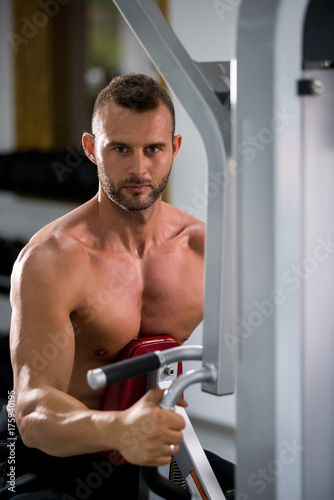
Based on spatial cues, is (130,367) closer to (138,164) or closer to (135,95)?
(138,164)

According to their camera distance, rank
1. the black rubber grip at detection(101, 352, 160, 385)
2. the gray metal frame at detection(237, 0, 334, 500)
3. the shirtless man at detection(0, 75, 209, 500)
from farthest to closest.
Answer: the shirtless man at detection(0, 75, 209, 500) → the black rubber grip at detection(101, 352, 160, 385) → the gray metal frame at detection(237, 0, 334, 500)

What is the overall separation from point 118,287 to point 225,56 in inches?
51.0

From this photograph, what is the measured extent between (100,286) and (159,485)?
52 cm

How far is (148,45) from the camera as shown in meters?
0.97

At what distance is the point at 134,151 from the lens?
127cm

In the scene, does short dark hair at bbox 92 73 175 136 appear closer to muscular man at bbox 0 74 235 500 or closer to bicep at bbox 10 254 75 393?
muscular man at bbox 0 74 235 500

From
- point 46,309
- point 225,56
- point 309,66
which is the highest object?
point 225,56

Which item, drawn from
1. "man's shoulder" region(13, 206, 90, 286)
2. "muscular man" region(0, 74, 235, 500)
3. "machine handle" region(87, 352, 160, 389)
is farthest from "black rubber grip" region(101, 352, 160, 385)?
"man's shoulder" region(13, 206, 90, 286)

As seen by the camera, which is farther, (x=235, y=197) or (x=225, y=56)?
(x=225, y=56)

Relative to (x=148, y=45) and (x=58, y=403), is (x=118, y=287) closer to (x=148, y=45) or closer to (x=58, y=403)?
(x=58, y=403)

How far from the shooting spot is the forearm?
96 centimetres

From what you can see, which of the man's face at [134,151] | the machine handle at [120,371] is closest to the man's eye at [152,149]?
the man's face at [134,151]

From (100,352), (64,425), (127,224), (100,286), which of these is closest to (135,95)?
(127,224)

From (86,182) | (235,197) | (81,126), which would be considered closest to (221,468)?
(235,197)
